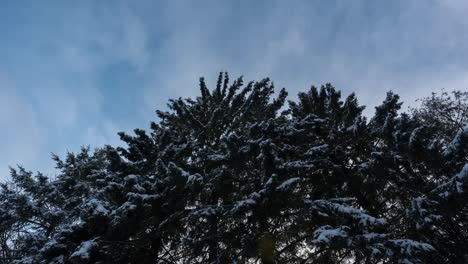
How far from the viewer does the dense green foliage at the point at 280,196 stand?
749 centimetres

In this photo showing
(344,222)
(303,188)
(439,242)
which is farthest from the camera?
(303,188)

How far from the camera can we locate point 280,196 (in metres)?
7.46

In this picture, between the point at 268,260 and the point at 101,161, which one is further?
the point at 101,161

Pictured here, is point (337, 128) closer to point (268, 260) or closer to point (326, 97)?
point (326, 97)

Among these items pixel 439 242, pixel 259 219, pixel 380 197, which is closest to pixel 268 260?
pixel 259 219

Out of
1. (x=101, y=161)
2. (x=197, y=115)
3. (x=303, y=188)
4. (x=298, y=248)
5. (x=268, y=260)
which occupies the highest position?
(x=101, y=161)

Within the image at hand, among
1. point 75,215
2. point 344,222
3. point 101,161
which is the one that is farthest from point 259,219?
point 101,161

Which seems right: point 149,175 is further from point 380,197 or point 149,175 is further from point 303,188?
point 380,197

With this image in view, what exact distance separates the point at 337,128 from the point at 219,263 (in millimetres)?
6553

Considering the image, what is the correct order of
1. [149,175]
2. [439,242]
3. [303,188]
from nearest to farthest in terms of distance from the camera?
1. [439,242]
2. [149,175]
3. [303,188]

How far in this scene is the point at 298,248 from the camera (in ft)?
37.7

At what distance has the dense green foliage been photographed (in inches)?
295

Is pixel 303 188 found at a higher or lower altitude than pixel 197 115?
lower

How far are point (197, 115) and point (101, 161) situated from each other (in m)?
7.20
